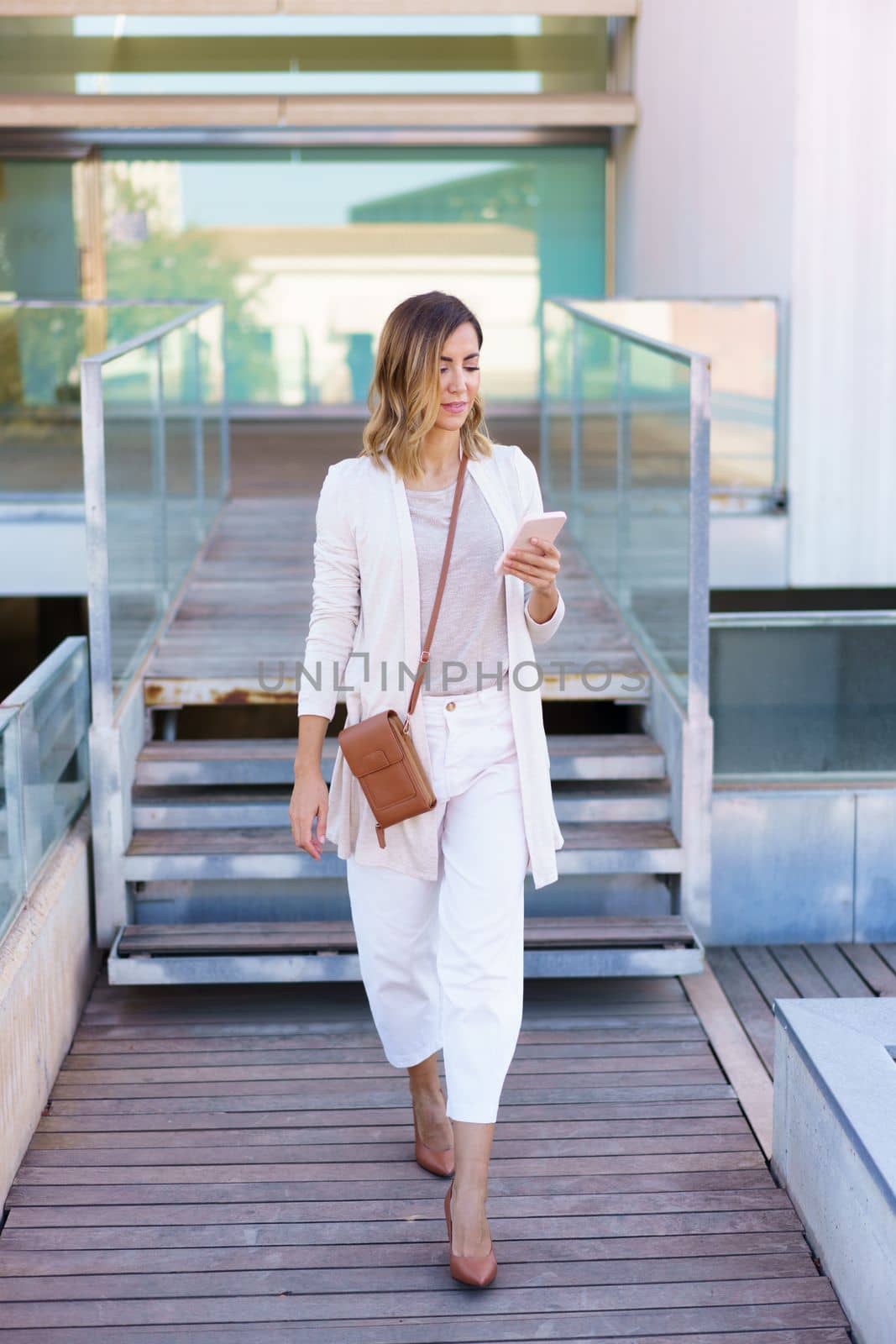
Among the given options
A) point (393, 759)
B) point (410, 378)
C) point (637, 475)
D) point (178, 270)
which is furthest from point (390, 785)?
point (178, 270)

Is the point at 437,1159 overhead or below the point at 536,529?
below

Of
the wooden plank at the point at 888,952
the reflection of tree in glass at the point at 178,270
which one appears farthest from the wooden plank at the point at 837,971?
the reflection of tree in glass at the point at 178,270

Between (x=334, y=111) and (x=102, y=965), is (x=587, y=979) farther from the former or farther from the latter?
(x=334, y=111)

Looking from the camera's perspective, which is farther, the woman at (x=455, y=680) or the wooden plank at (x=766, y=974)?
the wooden plank at (x=766, y=974)

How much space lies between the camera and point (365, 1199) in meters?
3.26

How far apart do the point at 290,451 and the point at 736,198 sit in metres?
3.15

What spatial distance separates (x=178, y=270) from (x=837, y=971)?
8206mm

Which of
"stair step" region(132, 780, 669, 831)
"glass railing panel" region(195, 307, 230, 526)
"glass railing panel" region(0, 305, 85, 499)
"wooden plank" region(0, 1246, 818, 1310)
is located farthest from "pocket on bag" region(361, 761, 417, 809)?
"glass railing panel" region(0, 305, 85, 499)

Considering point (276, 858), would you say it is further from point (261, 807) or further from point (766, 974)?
point (766, 974)

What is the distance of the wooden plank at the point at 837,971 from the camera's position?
14.5 feet

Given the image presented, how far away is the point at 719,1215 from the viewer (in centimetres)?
318

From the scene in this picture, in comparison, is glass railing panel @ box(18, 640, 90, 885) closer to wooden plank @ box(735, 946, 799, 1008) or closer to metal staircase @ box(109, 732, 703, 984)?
metal staircase @ box(109, 732, 703, 984)

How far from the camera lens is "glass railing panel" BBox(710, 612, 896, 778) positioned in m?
4.90

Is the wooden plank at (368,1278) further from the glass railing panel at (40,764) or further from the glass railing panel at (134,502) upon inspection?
the glass railing panel at (134,502)
